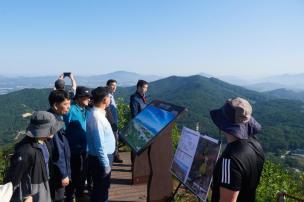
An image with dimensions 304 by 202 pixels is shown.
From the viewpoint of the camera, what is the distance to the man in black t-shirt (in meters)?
2.47

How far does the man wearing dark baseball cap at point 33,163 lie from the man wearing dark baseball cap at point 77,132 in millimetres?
1280

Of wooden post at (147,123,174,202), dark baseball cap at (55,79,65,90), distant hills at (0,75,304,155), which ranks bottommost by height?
distant hills at (0,75,304,155)

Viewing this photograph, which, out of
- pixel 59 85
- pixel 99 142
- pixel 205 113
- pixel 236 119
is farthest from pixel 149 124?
pixel 205 113

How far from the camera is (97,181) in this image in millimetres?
4770

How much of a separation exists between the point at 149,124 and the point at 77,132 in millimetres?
1038

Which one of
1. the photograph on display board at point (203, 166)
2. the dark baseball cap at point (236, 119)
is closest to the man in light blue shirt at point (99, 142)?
the photograph on display board at point (203, 166)

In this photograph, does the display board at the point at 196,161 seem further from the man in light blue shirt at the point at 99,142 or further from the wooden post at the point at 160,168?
the man in light blue shirt at the point at 99,142

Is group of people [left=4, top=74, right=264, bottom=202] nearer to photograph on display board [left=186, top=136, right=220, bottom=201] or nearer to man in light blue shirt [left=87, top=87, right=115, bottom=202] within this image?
man in light blue shirt [left=87, top=87, right=115, bottom=202]

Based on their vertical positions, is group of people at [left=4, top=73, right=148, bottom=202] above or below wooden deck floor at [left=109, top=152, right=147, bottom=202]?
above

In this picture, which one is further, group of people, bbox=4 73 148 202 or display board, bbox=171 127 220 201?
display board, bbox=171 127 220 201

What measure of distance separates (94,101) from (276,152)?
9721 cm

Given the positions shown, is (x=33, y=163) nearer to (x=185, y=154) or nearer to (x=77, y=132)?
(x=77, y=132)

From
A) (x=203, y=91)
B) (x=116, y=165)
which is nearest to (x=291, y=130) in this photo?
(x=203, y=91)

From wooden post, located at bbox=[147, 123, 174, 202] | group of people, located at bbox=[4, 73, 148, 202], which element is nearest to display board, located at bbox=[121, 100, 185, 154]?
wooden post, located at bbox=[147, 123, 174, 202]
